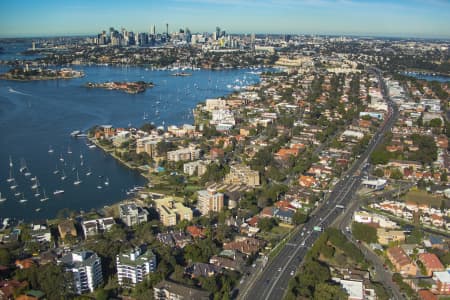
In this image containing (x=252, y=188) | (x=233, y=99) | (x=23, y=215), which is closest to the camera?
(x=23, y=215)

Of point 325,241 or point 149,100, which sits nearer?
point 325,241

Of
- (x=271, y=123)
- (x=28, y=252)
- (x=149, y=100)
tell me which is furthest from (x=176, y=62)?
(x=28, y=252)

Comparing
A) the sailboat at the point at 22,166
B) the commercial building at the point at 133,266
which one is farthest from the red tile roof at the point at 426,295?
the sailboat at the point at 22,166

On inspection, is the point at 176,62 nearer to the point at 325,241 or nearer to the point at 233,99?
the point at 233,99

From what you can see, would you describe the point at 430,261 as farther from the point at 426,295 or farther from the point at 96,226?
the point at 96,226

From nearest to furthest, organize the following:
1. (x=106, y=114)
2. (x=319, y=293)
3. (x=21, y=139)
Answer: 1. (x=319, y=293)
2. (x=21, y=139)
3. (x=106, y=114)

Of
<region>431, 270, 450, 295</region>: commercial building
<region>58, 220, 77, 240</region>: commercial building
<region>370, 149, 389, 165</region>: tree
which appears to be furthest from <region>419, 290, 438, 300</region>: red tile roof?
<region>370, 149, 389, 165</region>: tree

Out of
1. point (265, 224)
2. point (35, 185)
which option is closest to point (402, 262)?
point (265, 224)
